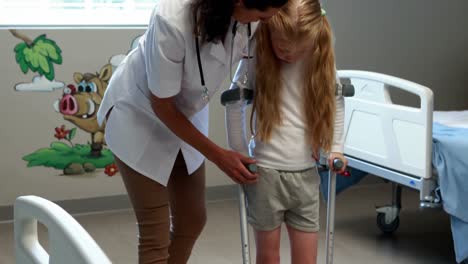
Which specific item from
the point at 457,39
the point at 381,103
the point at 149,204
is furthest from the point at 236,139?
the point at 457,39

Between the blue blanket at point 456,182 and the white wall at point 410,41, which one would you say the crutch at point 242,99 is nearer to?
the blue blanket at point 456,182

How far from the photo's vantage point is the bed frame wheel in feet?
12.3

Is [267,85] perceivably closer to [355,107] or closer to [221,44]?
[221,44]

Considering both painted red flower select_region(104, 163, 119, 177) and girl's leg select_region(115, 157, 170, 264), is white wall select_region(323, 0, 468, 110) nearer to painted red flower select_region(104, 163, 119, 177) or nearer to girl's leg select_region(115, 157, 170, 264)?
painted red flower select_region(104, 163, 119, 177)

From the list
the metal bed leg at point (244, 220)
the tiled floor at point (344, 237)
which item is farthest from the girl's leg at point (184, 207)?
the tiled floor at point (344, 237)

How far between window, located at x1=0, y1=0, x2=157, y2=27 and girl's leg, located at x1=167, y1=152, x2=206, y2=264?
2045 millimetres

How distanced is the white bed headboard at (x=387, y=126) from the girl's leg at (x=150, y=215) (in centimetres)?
152

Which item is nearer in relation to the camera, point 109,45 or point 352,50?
point 109,45

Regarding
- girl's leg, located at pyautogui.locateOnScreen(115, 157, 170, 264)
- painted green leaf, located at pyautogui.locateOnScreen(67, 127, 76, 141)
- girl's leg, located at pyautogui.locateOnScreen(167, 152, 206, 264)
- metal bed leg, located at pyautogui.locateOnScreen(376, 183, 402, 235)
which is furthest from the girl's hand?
painted green leaf, located at pyautogui.locateOnScreen(67, 127, 76, 141)

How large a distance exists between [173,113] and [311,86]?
46 centimetres

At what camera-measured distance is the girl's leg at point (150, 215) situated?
1958mm

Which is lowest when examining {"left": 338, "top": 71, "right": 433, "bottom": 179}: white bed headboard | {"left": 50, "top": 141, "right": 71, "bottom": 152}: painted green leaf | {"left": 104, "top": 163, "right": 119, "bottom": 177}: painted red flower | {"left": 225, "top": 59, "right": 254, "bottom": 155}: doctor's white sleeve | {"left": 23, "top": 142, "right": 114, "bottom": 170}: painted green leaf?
{"left": 104, "top": 163, "right": 119, "bottom": 177}: painted red flower

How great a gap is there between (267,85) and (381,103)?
→ 57.5 inches

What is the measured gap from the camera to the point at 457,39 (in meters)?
5.00
